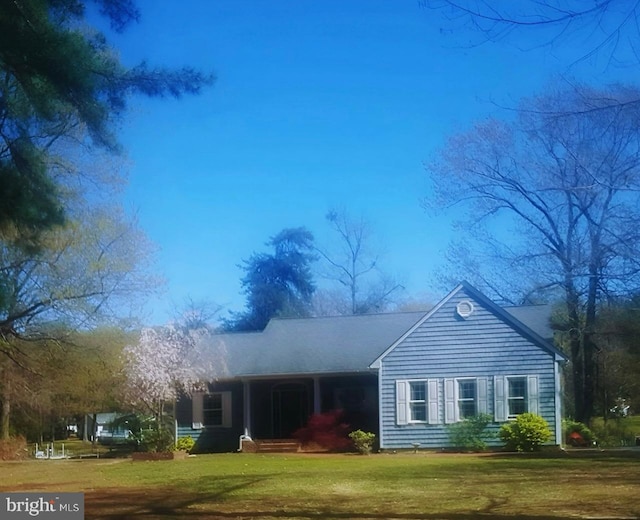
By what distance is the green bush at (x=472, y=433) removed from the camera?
10.5 metres

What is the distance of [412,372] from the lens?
11453mm

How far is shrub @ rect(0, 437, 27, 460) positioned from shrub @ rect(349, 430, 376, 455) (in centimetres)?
481

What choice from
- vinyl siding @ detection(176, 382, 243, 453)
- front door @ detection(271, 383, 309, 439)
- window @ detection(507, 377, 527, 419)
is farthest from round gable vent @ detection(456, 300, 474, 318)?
vinyl siding @ detection(176, 382, 243, 453)

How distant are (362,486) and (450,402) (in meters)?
2.08

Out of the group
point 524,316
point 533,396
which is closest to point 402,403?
point 533,396

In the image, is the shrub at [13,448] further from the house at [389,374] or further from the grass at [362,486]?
the house at [389,374]

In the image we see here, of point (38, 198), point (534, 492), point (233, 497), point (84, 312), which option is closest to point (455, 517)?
point (534, 492)

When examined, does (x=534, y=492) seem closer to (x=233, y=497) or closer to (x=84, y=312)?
(x=233, y=497)

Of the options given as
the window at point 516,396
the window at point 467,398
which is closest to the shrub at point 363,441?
the window at point 467,398

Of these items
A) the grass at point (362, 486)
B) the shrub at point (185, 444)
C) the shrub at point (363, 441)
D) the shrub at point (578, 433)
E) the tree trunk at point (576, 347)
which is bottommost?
the grass at point (362, 486)

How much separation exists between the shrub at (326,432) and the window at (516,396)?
208 cm

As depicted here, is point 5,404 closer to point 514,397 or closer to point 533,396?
point 514,397

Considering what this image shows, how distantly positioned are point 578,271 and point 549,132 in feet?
5.12

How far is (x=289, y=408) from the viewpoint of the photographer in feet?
39.0
